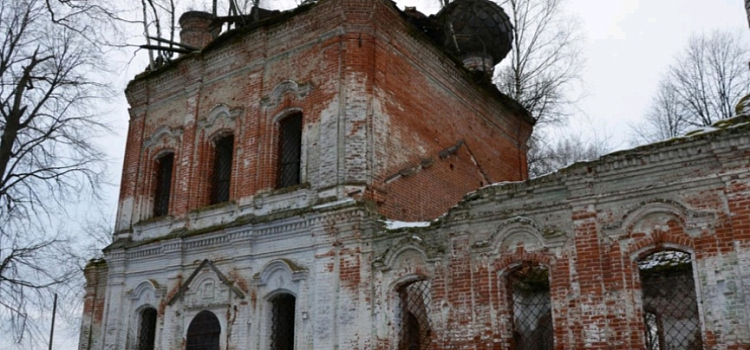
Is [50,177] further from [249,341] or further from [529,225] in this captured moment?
[529,225]

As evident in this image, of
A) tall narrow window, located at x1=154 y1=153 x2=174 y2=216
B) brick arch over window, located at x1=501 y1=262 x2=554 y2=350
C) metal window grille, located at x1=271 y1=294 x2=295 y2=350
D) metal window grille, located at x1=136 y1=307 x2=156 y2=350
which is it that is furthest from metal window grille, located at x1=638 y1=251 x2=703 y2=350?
tall narrow window, located at x1=154 y1=153 x2=174 y2=216

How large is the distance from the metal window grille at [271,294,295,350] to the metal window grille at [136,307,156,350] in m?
3.40

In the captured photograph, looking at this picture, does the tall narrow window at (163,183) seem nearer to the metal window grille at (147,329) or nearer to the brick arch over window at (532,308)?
the metal window grille at (147,329)

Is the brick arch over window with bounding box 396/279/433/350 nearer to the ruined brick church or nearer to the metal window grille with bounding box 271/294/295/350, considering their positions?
the ruined brick church

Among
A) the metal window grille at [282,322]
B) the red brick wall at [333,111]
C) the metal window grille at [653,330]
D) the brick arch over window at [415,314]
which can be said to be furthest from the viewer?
the red brick wall at [333,111]

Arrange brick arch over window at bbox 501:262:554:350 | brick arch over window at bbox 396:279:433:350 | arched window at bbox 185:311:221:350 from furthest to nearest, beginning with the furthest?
arched window at bbox 185:311:221:350
brick arch over window at bbox 501:262:554:350
brick arch over window at bbox 396:279:433:350

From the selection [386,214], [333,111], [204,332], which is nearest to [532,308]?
[386,214]

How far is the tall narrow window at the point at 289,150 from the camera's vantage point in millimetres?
11852

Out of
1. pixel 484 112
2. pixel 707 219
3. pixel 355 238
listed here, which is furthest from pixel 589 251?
pixel 484 112

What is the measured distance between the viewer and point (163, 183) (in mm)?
14398

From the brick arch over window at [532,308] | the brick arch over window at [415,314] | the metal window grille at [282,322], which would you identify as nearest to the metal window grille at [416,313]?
the brick arch over window at [415,314]

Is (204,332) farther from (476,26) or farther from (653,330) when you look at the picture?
(476,26)

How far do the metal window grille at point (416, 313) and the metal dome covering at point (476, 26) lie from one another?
7859mm

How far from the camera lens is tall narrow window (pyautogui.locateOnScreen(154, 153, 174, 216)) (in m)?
14.1
